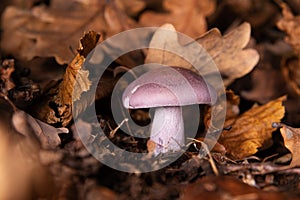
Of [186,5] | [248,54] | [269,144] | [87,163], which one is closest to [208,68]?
[248,54]

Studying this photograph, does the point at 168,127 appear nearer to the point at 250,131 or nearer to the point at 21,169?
the point at 250,131

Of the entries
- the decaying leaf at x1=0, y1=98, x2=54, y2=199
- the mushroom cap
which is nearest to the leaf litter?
the decaying leaf at x1=0, y1=98, x2=54, y2=199

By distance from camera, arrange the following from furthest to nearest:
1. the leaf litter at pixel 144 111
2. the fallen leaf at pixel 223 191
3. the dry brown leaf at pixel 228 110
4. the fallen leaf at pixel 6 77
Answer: the dry brown leaf at pixel 228 110, the fallen leaf at pixel 6 77, the leaf litter at pixel 144 111, the fallen leaf at pixel 223 191

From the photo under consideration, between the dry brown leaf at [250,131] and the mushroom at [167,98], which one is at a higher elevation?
the mushroom at [167,98]

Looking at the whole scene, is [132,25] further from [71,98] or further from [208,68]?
[71,98]

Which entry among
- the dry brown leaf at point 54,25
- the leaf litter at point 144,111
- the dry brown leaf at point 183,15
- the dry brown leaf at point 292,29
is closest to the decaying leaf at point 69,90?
the leaf litter at point 144,111

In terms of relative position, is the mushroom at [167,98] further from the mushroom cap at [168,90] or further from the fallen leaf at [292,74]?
the fallen leaf at [292,74]

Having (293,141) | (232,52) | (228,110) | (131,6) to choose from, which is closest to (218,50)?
(232,52)

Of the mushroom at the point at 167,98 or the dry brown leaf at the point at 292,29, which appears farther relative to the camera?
the dry brown leaf at the point at 292,29
